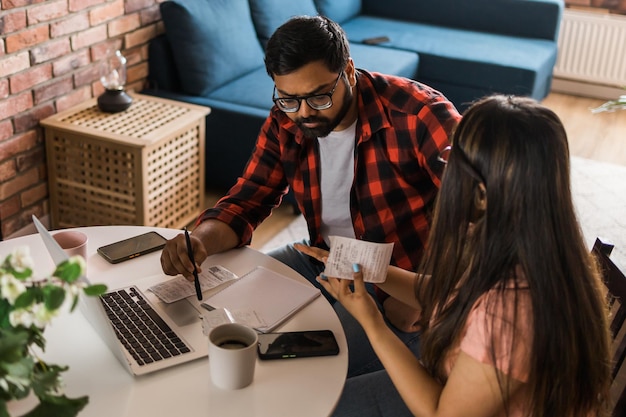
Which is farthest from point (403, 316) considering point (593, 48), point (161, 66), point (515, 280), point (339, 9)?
point (593, 48)

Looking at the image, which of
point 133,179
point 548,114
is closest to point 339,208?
point 548,114

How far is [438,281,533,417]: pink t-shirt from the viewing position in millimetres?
1075

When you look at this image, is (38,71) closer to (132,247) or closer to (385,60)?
(132,247)

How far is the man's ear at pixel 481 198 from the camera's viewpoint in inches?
43.3

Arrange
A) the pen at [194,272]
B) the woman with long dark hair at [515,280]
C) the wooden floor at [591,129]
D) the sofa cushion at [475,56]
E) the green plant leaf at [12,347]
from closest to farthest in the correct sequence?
the green plant leaf at [12,347] → the woman with long dark hair at [515,280] → the pen at [194,272] → the sofa cushion at [475,56] → the wooden floor at [591,129]

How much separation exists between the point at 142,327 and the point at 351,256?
0.40 meters

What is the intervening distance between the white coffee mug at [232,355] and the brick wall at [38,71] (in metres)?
1.70

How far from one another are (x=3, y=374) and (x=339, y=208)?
1.13 meters

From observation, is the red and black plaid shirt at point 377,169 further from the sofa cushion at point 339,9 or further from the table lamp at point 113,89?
the sofa cushion at point 339,9

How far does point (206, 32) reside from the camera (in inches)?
124

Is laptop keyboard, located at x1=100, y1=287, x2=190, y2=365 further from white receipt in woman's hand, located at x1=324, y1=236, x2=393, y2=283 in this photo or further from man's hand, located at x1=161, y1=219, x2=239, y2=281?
white receipt in woman's hand, located at x1=324, y1=236, x2=393, y2=283

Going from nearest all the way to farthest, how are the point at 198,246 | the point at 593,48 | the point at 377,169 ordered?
the point at 198,246 < the point at 377,169 < the point at 593,48

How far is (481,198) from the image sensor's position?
1.12 meters

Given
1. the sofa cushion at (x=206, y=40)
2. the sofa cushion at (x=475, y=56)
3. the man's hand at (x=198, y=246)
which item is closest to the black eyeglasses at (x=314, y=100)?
the man's hand at (x=198, y=246)
